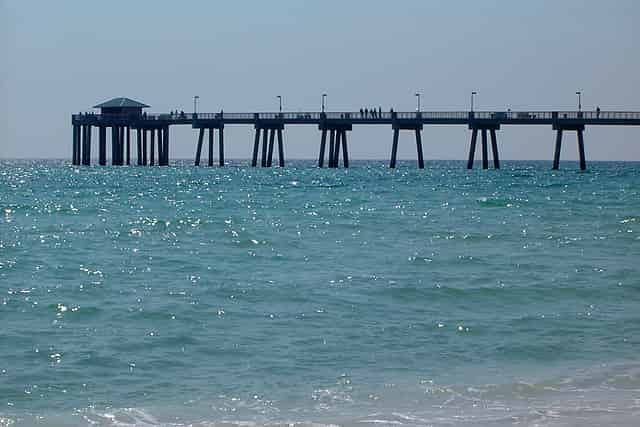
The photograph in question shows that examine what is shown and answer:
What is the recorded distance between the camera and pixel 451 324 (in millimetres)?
17500

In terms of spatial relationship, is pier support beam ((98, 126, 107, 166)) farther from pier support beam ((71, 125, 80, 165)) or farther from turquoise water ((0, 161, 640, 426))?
turquoise water ((0, 161, 640, 426))

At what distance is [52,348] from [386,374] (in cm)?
437

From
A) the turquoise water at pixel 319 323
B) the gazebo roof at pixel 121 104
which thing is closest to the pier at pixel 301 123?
the gazebo roof at pixel 121 104

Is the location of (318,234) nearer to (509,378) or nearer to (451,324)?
(451,324)

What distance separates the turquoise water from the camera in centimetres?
1270

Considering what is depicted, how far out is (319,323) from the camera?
17.2m

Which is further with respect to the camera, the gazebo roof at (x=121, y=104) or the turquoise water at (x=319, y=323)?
the gazebo roof at (x=121, y=104)

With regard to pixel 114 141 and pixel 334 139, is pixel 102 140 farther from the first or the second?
pixel 334 139

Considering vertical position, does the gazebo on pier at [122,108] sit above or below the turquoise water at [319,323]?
above

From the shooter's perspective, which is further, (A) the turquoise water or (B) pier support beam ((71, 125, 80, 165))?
(B) pier support beam ((71, 125, 80, 165))

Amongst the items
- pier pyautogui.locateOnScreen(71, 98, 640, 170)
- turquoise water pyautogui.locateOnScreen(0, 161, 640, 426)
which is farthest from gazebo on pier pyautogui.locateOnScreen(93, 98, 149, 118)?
turquoise water pyautogui.locateOnScreen(0, 161, 640, 426)

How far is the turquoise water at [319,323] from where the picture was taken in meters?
12.7

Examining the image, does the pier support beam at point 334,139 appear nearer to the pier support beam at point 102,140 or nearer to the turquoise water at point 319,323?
the pier support beam at point 102,140

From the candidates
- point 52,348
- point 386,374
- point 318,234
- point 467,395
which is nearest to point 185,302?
point 52,348
